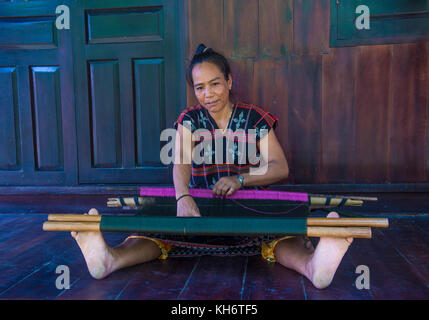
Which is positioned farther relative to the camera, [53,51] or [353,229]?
[53,51]

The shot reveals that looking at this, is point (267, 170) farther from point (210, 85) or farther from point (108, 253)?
point (108, 253)

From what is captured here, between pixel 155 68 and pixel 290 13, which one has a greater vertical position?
pixel 290 13

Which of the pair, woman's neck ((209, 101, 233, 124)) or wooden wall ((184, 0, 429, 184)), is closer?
woman's neck ((209, 101, 233, 124))

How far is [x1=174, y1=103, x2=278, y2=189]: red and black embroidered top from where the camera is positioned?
5.70 ft

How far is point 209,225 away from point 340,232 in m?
0.43

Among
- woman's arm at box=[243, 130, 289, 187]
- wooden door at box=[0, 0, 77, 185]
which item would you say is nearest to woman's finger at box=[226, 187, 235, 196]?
woman's arm at box=[243, 130, 289, 187]

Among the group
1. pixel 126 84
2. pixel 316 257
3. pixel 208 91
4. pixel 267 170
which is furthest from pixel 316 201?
pixel 126 84

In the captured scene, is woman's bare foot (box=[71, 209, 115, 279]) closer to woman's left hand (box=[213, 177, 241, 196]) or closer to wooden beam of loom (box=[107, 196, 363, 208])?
wooden beam of loom (box=[107, 196, 363, 208])

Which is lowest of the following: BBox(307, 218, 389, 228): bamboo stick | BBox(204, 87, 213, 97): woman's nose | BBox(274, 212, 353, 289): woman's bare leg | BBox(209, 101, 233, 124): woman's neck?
BBox(274, 212, 353, 289): woman's bare leg

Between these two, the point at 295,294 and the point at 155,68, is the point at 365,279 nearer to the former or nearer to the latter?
the point at 295,294

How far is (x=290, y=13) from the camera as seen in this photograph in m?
2.23

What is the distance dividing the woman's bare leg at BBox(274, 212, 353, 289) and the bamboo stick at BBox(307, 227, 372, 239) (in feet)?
0.16
